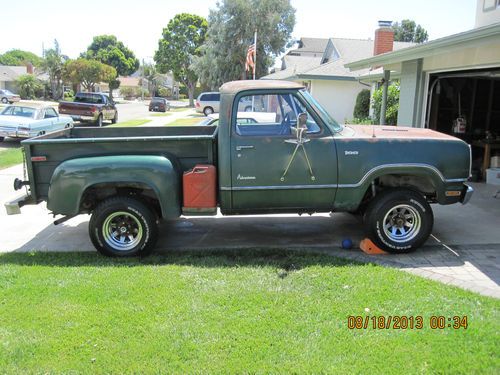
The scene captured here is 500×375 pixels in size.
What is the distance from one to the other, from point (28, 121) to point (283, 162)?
1452 cm

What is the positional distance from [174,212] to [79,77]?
61.3 meters

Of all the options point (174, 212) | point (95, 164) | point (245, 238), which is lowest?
point (245, 238)

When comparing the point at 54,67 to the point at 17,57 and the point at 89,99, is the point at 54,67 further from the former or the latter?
the point at 17,57

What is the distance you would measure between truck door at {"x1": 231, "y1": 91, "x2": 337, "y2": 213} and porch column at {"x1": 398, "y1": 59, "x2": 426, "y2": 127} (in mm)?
7113

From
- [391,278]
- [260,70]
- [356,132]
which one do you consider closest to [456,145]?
[356,132]

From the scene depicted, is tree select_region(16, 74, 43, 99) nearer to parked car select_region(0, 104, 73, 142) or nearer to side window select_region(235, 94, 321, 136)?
parked car select_region(0, 104, 73, 142)

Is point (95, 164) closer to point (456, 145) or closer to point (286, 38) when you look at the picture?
point (456, 145)

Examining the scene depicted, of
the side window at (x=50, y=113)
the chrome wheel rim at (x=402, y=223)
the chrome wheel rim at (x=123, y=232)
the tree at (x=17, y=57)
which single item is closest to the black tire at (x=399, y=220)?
the chrome wheel rim at (x=402, y=223)

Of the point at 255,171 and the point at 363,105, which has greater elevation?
the point at 255,171

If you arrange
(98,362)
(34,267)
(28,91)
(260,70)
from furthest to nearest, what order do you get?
(28,91), (260,70), (34,267), (98,362)

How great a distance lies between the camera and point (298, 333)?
4023mm

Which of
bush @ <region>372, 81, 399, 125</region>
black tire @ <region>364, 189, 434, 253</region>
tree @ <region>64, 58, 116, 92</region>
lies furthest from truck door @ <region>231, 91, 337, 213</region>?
tree @ <region>64, 58, 116, 92</region>

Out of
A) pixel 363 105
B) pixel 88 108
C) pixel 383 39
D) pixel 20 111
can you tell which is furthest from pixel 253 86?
pixel 88 108

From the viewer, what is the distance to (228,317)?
4.30 metres
